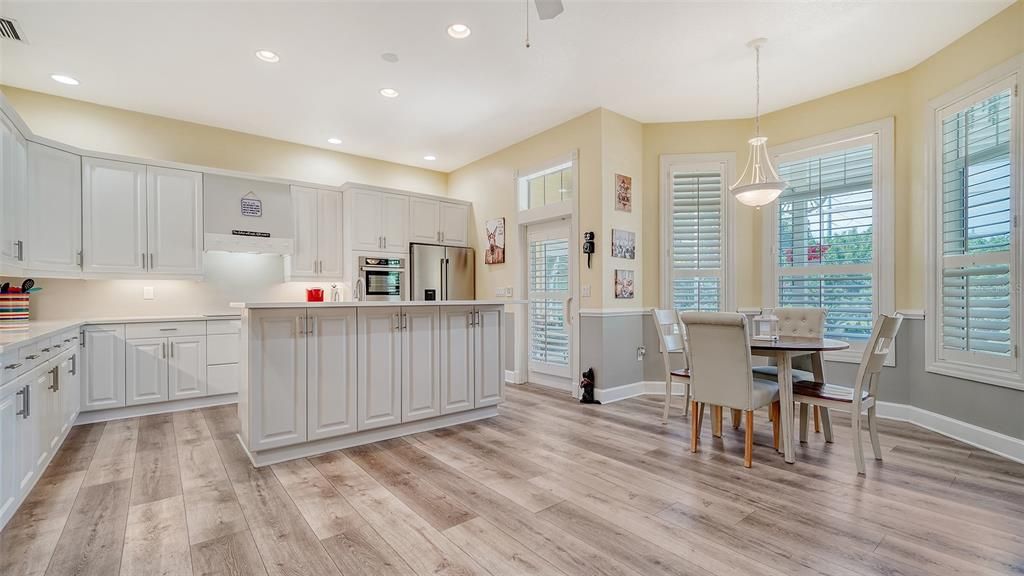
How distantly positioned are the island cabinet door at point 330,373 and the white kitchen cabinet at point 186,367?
219cm

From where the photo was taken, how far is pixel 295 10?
2982mm

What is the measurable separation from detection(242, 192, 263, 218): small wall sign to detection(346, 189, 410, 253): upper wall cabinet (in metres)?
0.96

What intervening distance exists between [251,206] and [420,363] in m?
2.95

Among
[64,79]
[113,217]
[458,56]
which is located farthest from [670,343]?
[64,79]

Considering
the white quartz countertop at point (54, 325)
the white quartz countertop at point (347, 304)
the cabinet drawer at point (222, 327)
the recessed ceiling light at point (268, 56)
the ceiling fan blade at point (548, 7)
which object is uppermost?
the recessed ceiling light at point (268, 56)

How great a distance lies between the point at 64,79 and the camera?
12.8 feet

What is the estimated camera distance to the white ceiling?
9.89 ft

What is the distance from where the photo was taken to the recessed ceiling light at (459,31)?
10.5 ft

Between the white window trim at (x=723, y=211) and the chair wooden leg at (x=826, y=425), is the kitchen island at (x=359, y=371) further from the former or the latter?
the chair wooden leg at (x=826, y=425)

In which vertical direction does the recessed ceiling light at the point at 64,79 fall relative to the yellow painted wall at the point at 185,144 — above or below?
above

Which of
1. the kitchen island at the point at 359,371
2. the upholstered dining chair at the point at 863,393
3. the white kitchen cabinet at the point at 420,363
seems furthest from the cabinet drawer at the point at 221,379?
the upholstered dining chair at the point at 863,393

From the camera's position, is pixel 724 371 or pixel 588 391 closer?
pixel 724 371

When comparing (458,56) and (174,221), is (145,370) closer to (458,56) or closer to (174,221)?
(174,221)

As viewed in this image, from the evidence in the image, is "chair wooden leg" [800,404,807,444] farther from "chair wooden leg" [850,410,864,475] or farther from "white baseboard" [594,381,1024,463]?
"white baseboard" [594,381,1024,463]
